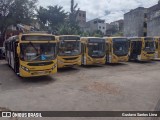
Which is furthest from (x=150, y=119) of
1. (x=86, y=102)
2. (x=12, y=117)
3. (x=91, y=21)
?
(x=91, y=21)

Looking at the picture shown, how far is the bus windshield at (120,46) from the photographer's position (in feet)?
58.2

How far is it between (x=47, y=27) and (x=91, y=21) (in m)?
44.5

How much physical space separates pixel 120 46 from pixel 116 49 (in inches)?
19.6

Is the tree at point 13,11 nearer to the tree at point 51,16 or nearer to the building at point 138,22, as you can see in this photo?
the tree at point 51,16

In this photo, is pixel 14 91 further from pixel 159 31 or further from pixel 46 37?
pixel 159 31

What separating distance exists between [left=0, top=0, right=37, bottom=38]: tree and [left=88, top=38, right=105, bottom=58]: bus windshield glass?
1427cm

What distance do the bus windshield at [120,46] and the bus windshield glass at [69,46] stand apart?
4.03 metres

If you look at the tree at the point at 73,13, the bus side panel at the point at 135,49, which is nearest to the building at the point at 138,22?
the tree at the point at 73,13

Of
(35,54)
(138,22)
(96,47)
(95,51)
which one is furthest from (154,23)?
(35,54)

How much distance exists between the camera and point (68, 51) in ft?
48.5

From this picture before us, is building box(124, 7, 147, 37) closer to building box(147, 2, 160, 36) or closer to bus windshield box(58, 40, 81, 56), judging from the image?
building box(147, 2, 160, 36)

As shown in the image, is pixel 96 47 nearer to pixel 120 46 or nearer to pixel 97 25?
pixel 120 46

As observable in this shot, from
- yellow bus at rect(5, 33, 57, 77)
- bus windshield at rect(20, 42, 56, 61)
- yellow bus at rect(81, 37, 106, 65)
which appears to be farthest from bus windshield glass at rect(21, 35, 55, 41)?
yellow bus at rect(81, 37, 106, 65)

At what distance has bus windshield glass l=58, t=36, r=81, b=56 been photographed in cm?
1462
